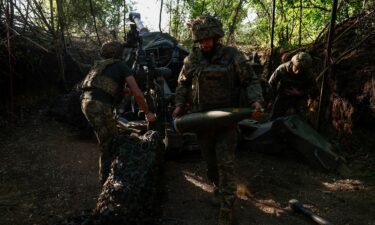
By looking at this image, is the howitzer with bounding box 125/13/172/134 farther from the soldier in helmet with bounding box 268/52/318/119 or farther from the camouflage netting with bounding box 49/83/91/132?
the soldier in helmet with bounding box 268/52/318/119

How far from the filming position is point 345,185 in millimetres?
5027

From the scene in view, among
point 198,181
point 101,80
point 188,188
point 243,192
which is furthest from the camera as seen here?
point 198,181

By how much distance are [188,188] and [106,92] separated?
170cm

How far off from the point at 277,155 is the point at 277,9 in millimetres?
6398

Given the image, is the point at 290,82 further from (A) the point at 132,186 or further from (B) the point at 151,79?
(A) the point at 132,186

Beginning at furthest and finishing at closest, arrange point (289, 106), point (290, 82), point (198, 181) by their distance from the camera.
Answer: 1. point (289, 106)
2. point (290, 82)
3. point (198, 181)

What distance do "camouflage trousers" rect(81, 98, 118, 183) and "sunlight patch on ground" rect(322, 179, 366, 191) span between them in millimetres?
2985

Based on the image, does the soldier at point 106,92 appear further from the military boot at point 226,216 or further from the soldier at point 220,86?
the military boot at point 226,216

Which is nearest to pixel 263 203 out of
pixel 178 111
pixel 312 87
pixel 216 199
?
pixel 216 199

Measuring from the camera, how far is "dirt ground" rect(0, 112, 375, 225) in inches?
161

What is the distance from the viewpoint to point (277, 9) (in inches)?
435

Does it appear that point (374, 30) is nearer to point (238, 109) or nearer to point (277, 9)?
point (238, 109)

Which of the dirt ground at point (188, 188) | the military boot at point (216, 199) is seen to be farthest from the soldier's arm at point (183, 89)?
the dirt ground at point (188, 188)

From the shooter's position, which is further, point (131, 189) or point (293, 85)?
point (293, 85)
